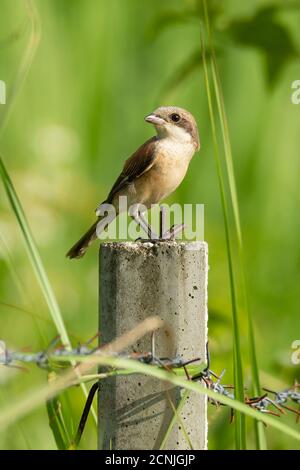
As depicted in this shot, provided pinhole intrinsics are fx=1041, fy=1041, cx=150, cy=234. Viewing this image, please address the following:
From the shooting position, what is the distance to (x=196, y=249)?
2383 millimetres

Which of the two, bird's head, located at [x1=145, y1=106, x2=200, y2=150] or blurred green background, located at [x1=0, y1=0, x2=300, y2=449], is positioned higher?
blurred green background, located at [x1=0, y1=0, x2=300, y2=449]

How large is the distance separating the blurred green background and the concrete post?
6.76ft

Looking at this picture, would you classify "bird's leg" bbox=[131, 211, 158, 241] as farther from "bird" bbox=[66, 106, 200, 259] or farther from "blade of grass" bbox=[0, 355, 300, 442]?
"blade of grass" bbox=[0, 355, 300, 442]

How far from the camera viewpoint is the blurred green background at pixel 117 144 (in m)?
4.89

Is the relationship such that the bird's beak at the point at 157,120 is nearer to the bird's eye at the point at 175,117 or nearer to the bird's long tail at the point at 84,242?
the bird's eye at the point at 175,117

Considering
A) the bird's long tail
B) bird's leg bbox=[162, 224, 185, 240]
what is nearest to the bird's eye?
the bird's long tail

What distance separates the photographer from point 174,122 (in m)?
3.56

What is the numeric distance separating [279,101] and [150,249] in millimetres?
3657

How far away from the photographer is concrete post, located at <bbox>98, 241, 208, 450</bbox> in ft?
7.68

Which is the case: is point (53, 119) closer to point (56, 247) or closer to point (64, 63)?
point (64, 63)

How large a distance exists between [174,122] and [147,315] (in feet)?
4.45

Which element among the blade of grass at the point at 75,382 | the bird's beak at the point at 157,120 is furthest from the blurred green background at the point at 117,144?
the blade of grass at the point at 75,382

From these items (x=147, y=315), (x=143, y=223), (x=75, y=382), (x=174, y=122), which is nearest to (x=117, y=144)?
(x=174, y=122)

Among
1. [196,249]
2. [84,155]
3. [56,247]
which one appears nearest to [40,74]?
[84,155]
